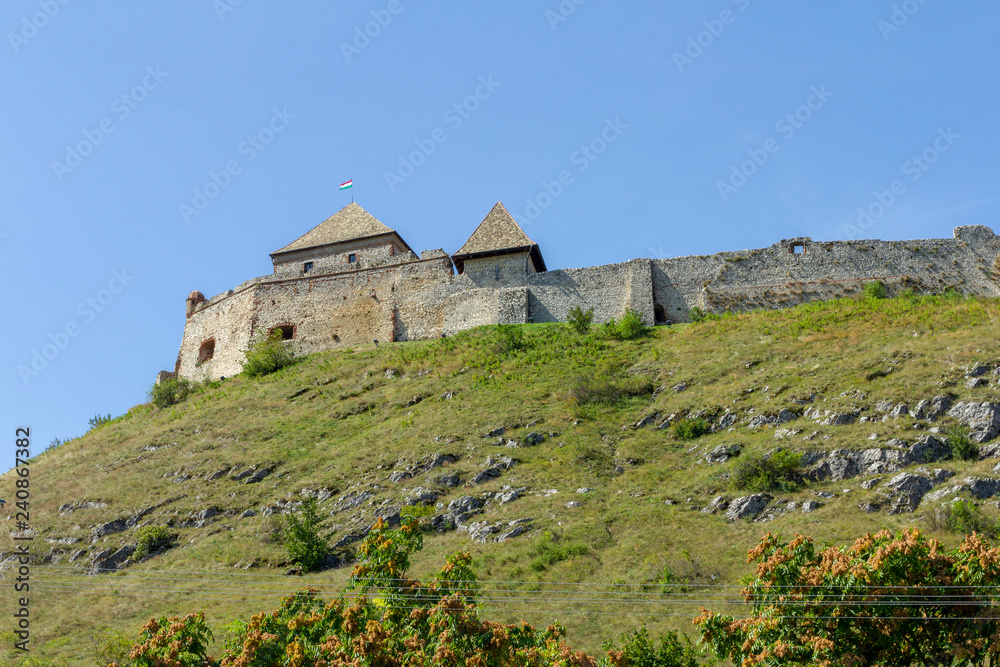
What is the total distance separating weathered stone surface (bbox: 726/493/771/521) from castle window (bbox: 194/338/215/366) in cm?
3367

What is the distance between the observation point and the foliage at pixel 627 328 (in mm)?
35938

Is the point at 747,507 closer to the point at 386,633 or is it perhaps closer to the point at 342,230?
the point at 386,633

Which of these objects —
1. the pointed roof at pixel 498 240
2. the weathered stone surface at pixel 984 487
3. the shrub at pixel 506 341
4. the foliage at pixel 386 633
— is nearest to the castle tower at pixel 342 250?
the pointed roof at pixel 498 240

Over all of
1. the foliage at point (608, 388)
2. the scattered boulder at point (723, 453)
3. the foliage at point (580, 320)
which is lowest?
the scattered boulder at point (723, 453)

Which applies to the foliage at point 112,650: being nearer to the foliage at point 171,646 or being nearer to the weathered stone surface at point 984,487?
the foliage at point 171,646

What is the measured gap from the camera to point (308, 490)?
26.5 m

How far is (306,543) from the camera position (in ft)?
73.8

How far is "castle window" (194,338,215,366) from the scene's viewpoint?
47.0 m

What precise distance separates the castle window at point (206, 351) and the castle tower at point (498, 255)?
15.1 meters

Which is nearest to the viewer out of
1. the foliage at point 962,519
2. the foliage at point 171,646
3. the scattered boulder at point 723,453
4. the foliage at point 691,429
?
the foliage at point 171,646

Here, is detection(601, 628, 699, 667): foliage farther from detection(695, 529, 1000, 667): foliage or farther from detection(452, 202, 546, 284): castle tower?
detection(452, 202, 546, 284): castle tower

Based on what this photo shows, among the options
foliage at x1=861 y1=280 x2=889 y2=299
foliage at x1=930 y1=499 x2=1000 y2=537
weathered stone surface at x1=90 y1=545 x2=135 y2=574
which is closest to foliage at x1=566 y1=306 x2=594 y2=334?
foliage at x1=861 y1=280 x2=889 y2=299

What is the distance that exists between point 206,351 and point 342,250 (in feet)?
31.2

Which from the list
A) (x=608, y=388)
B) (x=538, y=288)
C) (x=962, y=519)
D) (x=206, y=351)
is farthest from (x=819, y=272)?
(x=206, y=351)
